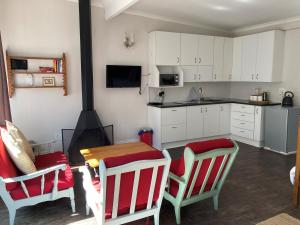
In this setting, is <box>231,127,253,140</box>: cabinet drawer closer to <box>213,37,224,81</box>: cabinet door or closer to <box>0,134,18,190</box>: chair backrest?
<box>213,37,224,81</box>: cabinet door

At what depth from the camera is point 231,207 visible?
2709mm

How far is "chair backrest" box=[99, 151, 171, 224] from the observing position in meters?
1.78

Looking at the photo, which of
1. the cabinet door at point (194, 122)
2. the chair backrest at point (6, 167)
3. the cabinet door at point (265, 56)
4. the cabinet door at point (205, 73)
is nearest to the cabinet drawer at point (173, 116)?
the cabinet door at point (194, 122)

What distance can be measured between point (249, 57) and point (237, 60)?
1.08 ft

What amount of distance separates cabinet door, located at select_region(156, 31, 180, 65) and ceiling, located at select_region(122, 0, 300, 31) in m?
0.42

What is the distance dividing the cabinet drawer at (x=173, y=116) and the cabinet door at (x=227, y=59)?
158 centimetres

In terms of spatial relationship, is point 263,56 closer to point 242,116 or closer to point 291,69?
point 291,69

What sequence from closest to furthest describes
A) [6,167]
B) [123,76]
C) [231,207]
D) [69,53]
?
[6,167]
[231,207]
[69,53]
[123,76]

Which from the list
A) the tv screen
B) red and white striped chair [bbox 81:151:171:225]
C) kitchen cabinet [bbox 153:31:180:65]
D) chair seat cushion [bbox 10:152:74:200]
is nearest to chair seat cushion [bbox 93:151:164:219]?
red and white striped chair [bbox 81:151:171:225]

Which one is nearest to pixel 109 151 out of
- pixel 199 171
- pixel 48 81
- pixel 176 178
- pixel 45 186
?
pixel 45 186

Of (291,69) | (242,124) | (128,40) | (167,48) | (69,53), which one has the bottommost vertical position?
(242,124)

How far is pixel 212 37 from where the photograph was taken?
17.4 feet

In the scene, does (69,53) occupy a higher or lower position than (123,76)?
higher

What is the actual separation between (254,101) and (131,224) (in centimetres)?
403
